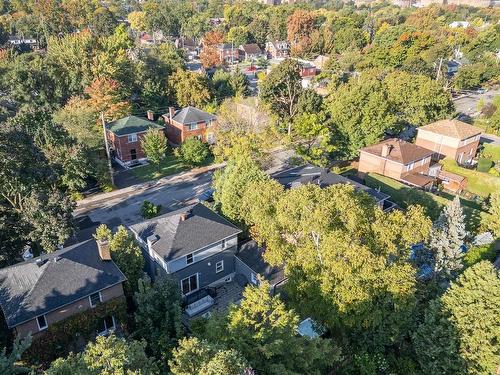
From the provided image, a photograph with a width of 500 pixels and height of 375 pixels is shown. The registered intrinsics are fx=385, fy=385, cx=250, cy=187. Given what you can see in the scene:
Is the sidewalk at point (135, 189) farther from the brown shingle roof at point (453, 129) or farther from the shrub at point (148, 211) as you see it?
the brown shingle roof at point (453, 129)

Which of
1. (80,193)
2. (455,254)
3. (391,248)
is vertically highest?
(391,248)

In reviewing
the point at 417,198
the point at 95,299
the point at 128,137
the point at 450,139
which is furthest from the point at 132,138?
the point at 450,139

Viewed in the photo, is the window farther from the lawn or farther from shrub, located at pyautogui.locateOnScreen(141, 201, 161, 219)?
the lawn

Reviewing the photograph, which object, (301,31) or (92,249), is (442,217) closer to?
(92,249)

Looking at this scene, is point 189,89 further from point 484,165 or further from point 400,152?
point 484,165

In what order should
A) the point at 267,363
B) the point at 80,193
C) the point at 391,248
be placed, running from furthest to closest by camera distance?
the point at 80,193, the point at 391,248, the point at 267,363

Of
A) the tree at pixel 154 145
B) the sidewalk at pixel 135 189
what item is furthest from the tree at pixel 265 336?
the tree at pixel 154 145

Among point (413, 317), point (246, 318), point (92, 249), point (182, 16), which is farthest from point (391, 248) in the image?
point (182, 16)

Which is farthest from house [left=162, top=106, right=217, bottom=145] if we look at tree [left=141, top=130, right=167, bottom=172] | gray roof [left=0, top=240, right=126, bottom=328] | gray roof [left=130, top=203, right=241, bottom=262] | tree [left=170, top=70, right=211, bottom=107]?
gray roof [left=0, top=240, right=126, bottom=328]
